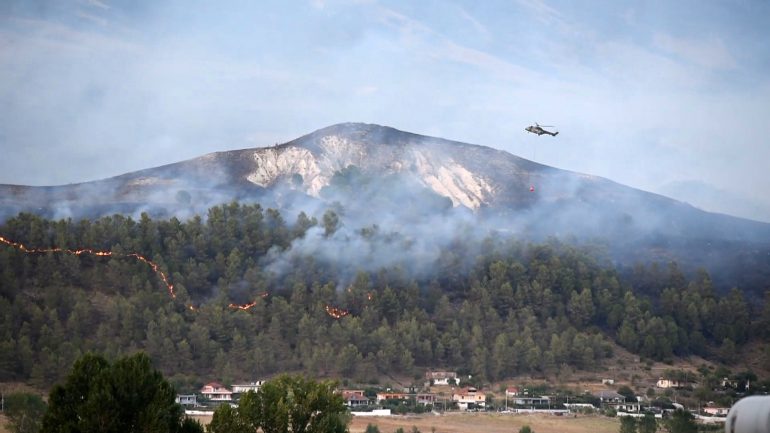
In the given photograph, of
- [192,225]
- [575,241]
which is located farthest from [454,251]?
[192,225]

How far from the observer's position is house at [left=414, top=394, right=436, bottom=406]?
5451 cm

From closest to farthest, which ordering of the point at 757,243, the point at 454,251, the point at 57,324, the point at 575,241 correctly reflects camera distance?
the point at 57,324, the point at 454,251, the point at 575,241, the point at 757,243

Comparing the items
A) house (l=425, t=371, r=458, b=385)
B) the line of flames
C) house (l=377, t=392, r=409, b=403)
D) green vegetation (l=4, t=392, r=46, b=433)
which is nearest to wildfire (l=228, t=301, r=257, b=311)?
the line of flames

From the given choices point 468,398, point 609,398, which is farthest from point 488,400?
point 609,398

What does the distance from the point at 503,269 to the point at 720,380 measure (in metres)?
18.2

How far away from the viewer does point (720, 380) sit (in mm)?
62406

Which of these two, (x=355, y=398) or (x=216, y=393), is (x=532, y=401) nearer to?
(x=355, y=398)

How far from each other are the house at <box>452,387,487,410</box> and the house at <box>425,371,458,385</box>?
341 cm

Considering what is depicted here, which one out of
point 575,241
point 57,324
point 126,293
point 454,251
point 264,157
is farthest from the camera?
point 264,157

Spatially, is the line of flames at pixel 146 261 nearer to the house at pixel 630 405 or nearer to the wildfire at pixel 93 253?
the wildfire at pixel 93 253

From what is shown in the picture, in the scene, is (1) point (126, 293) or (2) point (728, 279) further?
(2) point (728, 279)

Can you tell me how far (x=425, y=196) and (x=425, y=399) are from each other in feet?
157

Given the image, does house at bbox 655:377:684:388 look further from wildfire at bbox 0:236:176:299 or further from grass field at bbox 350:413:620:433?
wildfire at bbox 0:236:176:299

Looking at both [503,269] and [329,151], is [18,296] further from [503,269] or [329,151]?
[329,151]
